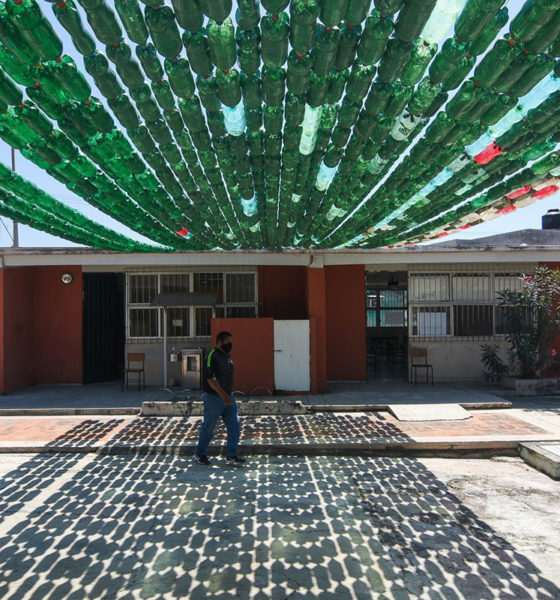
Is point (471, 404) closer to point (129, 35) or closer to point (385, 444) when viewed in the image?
point (385, 444)

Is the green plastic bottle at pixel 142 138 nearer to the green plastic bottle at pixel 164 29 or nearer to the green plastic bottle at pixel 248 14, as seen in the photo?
the green plastic bottle at pixel 164 29

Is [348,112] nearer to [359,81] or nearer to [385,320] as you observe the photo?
[359,81]

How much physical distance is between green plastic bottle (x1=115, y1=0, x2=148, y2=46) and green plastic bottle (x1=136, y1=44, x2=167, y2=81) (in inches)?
3.3

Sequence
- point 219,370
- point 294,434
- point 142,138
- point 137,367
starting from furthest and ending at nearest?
point 137,367
point 294,434
point 219,370
point 142,138

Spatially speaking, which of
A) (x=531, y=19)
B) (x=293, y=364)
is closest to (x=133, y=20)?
(x=531, y=19)

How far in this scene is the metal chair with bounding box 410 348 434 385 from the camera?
11.3 meters

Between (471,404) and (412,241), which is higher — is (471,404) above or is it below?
below


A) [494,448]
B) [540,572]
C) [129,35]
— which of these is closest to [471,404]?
[494,448]

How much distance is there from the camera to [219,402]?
5.84m

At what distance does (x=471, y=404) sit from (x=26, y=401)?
8915 millimetres

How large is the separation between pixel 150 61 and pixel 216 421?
172 inches

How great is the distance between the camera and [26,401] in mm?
9648

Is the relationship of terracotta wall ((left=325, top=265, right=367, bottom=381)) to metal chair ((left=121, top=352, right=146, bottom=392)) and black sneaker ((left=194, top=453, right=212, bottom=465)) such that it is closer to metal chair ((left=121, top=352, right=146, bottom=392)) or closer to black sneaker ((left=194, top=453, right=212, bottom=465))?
metal chair ((left=121, top=352, right=146, bottom=392))

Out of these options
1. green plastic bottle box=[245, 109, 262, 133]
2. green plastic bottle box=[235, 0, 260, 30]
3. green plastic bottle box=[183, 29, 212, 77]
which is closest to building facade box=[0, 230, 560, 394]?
green plastic bottle box=[245, 109, 262, 133]
